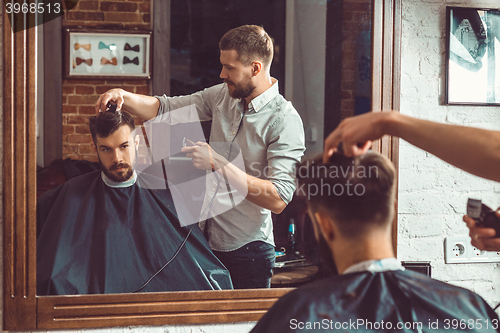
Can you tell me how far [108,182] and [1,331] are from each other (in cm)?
67

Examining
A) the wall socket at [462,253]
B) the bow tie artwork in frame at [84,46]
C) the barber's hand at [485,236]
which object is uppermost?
the bow tie artwork in frame at [84,46]

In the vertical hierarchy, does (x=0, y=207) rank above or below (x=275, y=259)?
above

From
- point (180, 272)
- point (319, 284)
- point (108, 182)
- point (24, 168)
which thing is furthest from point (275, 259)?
point (24, 168)

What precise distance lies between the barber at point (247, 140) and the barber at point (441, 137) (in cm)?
59

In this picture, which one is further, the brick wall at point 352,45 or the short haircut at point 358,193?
the brick wall at point 352,45

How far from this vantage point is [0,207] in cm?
149

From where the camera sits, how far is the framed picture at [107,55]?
1.48 meters

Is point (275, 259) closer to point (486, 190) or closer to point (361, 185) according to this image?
point (361, 185)

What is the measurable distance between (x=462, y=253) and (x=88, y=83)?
5.58ft

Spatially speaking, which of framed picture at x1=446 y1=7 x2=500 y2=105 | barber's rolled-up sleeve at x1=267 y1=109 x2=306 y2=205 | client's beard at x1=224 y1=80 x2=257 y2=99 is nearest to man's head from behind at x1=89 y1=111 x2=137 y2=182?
client's beard at x1=224 y1=80 x2=257 y2=99

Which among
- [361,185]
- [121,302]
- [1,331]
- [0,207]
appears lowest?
[1,331]

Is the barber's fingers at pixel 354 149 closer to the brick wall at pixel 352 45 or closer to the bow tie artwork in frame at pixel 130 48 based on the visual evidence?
the brick wall at pixel 352 45

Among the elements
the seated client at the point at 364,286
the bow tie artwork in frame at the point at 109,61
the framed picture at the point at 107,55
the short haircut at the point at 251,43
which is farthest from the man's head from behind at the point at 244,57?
the seated client at the point at 364,286

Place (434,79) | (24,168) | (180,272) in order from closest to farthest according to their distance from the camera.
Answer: (24,168) → (180,272) → (434,79)
